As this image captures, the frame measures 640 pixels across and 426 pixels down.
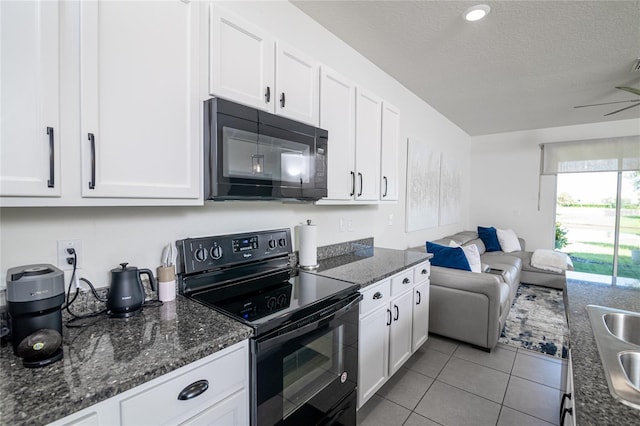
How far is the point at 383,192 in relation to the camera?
258 centimetres

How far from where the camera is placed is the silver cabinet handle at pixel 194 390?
0.88m

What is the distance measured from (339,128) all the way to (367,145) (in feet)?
1.23

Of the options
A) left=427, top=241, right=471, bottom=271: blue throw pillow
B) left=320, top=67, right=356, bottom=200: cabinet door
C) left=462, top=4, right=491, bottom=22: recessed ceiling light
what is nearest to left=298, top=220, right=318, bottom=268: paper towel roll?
left=320, top=67, right=356, bottom=200: cabinet door

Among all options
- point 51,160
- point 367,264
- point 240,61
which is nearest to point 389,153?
point 367,264

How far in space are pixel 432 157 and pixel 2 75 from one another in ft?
14.1

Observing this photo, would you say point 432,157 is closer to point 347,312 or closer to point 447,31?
point 447,31

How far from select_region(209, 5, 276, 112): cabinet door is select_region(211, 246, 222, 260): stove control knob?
76 centimetres

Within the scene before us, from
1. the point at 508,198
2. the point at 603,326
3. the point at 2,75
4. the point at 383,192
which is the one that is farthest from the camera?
the point at 508,198

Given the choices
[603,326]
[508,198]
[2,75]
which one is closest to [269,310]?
[2,75]

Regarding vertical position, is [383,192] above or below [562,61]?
below

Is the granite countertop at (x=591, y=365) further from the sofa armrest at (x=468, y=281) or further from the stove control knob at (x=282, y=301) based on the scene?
the sofa armrest at (x=468, y=281)

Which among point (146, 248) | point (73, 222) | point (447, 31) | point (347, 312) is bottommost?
point (347, 312)

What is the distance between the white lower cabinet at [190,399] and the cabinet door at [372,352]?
87 centimetres

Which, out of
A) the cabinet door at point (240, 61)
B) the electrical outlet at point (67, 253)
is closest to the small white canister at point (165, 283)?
the electrical outlet at point (67, 253)
